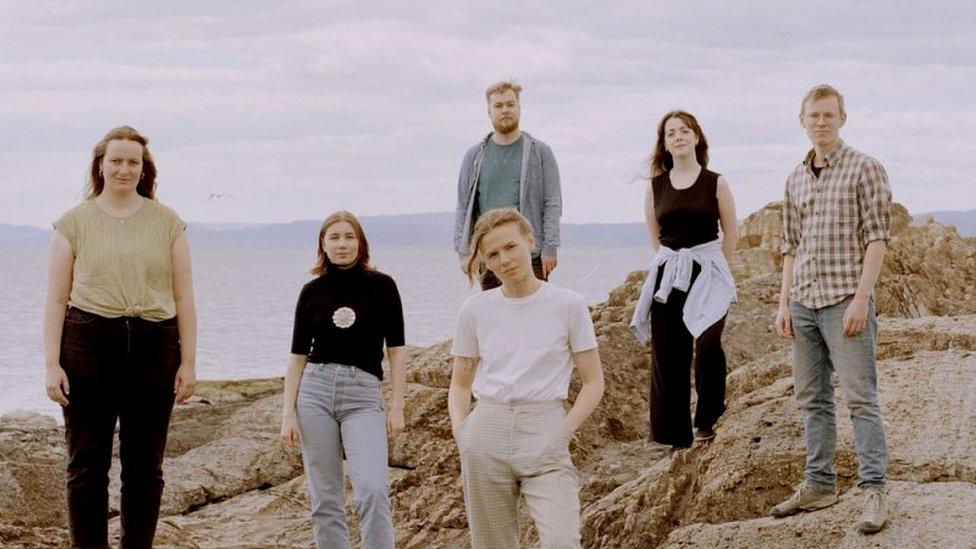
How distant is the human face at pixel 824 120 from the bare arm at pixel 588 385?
1943mm

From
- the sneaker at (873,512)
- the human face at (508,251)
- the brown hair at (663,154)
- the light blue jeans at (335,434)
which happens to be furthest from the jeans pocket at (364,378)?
the sneaker at (873,512)

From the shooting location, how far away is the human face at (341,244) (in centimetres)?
656

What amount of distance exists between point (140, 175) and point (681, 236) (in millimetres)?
3084

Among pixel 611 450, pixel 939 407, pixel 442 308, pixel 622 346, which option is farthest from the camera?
pixel 442 308

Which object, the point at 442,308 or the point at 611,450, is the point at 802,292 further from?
the point at 442,308

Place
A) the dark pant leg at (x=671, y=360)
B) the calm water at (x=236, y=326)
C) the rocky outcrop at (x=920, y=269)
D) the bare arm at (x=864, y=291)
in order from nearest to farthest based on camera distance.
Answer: the bare arm at (x=864, y=291) < the dark pant leg at (x=671, y=360) < the rocky outcrop at (x=920, y=269) < the calm water at (x=236, y=326)

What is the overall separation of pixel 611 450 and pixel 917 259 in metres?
5.51

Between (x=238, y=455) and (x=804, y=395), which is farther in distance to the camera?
(x=238, y=455)

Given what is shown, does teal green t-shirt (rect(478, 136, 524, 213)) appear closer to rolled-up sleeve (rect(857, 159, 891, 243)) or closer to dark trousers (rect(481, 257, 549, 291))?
dark trousers (rect(481, 257, 549, 291))

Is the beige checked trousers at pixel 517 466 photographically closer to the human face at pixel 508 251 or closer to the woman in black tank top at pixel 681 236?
the human face at pixel 508 251

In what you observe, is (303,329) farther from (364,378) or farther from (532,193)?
(532,193)

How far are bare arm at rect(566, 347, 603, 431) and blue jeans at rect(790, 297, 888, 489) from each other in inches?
64.6

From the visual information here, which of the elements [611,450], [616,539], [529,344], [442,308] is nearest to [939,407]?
[616,539]

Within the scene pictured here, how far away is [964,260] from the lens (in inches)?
553
